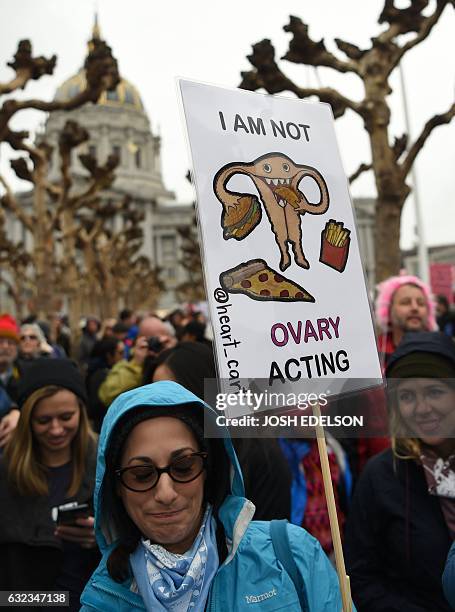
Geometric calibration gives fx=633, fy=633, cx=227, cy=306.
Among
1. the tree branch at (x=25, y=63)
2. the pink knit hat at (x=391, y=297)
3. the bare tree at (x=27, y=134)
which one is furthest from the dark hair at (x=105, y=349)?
the tree branch at (x=25, y=63)

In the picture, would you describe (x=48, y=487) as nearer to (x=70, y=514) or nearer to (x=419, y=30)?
(x=70, y=514)

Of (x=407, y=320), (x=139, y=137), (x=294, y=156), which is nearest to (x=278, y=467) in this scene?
(x=294, y=156)

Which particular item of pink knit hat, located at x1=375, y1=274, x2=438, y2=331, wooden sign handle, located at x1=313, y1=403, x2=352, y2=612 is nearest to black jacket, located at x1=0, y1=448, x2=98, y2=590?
wooden sign handle, located at x1=313, y1=403, x2=352, y2=612

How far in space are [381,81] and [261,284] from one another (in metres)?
5.94

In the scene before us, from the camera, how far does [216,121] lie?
66.0 inches

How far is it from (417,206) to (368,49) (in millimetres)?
9405

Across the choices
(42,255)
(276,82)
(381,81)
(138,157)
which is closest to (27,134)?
(42,255)

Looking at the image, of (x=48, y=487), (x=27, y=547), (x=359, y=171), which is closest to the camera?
(x=27, y=547)

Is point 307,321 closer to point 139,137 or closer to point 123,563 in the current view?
point 123,563

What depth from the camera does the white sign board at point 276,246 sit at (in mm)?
1576

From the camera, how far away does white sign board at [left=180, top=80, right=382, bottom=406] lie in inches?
62.1

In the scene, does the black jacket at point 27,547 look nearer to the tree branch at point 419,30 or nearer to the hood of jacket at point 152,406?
the hood of jacket at point 152,406

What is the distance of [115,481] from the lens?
5.08 feet

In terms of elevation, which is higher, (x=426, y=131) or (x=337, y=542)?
(x=426, y=131)
